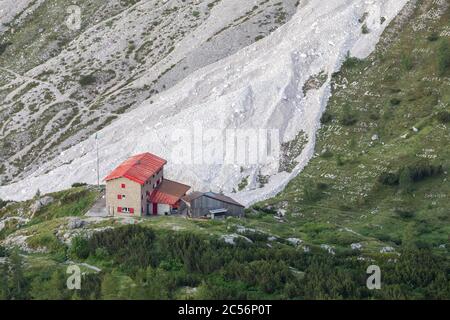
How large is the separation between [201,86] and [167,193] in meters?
44.9

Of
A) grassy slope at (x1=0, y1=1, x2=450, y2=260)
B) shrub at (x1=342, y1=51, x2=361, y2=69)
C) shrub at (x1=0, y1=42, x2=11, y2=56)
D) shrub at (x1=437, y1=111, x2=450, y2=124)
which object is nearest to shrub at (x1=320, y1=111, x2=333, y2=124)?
grassy slope at (x1=0, y1=1, x2=450, y2=260)

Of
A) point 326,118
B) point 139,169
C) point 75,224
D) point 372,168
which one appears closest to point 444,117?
point 372,168

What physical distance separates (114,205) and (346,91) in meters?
45.1

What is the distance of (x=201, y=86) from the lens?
4941 inches

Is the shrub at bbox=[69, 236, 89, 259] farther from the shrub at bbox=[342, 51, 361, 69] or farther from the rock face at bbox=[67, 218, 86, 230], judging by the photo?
the shrub at bbox=[342, 51, 361, 69]

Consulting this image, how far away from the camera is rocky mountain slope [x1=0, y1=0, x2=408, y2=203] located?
360ft

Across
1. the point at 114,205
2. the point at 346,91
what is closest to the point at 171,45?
the point at 346,91

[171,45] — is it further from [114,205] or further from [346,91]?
[114,205]

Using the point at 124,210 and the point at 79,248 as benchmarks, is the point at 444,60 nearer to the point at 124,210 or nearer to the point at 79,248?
the point at 124,210

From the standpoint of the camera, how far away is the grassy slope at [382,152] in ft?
274

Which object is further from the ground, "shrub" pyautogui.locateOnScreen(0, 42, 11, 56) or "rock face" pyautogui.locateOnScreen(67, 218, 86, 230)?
"shrub" pyautogui.locateOnScreen(0, 42, 11, 56)

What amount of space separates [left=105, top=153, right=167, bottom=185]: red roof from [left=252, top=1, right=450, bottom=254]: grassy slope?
13293 mm

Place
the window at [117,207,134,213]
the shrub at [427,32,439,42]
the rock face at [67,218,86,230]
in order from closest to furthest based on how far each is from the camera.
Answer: the rock face at [67,218,86,230], the window at [117,207,134,213], the shrub at [427,32,439,42]

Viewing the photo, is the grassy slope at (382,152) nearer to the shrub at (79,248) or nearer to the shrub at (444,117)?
the shrub at (444,117)
